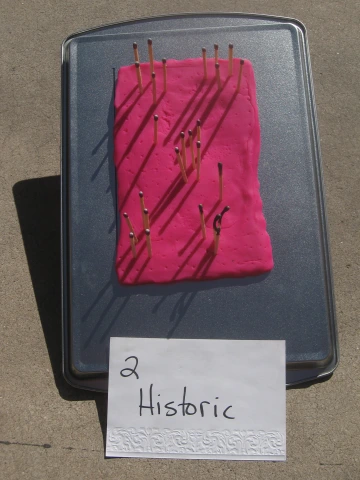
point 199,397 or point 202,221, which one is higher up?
point 202,221

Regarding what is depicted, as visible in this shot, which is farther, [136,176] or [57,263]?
[57,263]

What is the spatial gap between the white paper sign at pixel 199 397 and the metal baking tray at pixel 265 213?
0.09ft

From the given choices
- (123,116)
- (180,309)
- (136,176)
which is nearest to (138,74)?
(123,116)

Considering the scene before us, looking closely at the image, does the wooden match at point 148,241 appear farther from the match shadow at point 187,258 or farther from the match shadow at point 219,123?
the match shadow at point 219,123

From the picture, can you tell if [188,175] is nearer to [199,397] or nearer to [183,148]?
[183,148]

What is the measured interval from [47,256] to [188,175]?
43cm

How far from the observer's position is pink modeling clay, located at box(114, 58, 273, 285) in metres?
1.08

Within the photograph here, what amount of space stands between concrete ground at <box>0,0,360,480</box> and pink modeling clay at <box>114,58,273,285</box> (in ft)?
1.10

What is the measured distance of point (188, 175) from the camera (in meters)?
1.13

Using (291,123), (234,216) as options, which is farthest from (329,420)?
(291,123)

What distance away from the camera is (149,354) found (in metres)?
1.08

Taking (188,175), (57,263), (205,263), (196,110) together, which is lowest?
(57,263)

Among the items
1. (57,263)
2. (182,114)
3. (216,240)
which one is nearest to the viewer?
(216,240)

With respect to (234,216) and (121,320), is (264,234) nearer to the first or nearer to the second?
(234,216)
